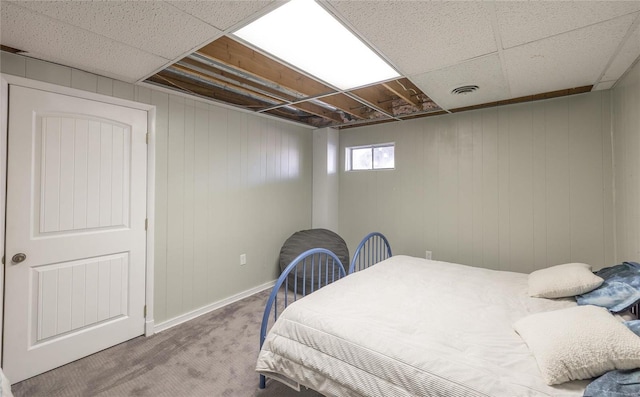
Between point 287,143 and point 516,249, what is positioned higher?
point 287,143

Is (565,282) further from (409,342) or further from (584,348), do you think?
(409,342)

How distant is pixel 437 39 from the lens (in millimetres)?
1615

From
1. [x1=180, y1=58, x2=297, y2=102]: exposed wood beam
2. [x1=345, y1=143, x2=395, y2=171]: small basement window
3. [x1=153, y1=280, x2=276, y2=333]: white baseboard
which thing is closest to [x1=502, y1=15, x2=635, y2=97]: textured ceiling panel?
[x1=345, y1=143, x2=395, y2=171]: small basement window

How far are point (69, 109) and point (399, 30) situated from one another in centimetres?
242

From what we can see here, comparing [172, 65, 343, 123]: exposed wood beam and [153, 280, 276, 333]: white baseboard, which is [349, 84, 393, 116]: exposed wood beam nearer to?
[172, 65, 343, 123]: exposed wood beam

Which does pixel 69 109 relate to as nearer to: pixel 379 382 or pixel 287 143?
pixel 287 143

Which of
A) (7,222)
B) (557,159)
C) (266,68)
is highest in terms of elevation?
(266,68)

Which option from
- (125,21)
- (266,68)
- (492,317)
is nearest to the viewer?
(125,21)

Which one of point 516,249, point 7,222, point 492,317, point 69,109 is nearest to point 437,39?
point 492,317

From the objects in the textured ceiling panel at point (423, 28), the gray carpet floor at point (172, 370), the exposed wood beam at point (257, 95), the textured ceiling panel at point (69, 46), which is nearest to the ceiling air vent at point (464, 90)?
the textured ceiling panel at point (423, 28)

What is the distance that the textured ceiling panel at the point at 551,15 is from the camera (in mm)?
1292

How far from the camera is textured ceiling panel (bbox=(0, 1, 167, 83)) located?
144cm

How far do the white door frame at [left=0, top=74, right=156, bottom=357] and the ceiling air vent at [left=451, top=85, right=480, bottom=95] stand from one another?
9.11 feet

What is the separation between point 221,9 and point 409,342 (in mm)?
1908
